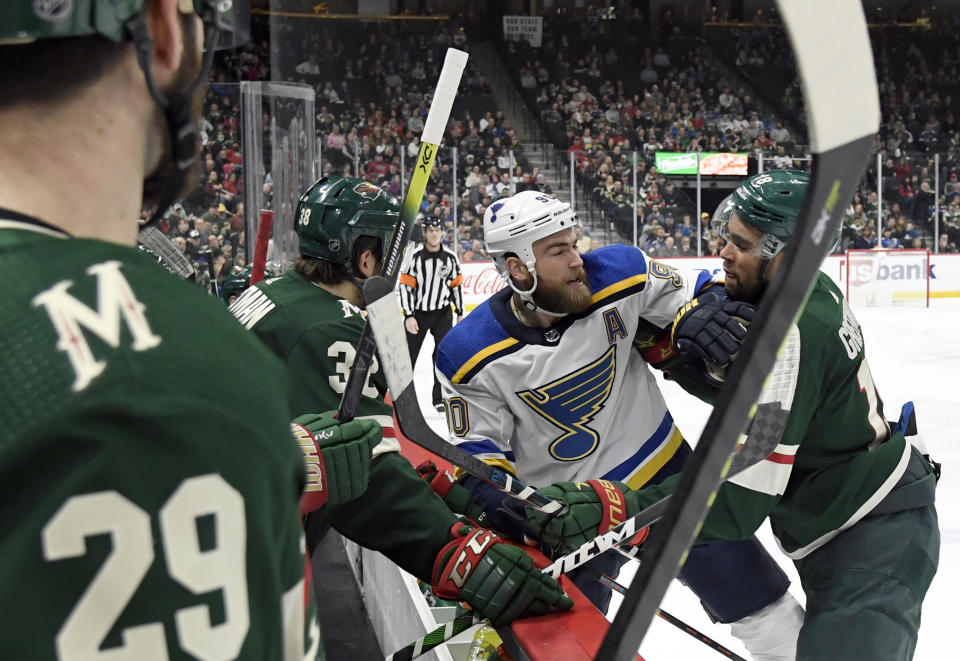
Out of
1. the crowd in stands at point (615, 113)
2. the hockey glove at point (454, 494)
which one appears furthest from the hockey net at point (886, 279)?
the hockey glove at point (454, 494)

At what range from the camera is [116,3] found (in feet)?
1.65

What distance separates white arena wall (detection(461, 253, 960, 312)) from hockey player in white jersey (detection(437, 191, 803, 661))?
8.03 meters

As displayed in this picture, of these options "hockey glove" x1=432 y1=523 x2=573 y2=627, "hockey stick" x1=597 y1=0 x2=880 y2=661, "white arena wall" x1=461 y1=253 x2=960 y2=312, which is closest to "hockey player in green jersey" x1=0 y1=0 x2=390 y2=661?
"hockey stick" x1=597 y1=0 x2=880 y2=661

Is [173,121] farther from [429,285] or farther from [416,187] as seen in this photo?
[429,285]

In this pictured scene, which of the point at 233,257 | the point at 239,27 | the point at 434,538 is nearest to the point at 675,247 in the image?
the point at 233,257

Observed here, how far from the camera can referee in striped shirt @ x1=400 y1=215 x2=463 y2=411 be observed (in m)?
6.54

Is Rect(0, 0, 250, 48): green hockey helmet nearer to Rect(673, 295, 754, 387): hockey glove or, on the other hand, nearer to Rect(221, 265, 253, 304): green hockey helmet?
Rect(673, 295, 754, 387): hockey glove

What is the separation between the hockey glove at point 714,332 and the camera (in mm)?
1836

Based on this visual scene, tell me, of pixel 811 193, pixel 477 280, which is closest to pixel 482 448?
pixel 811 193

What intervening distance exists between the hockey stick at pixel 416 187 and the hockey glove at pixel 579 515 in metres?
0.41

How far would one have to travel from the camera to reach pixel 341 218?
7.71 ft

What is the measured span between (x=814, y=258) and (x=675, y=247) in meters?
12.2

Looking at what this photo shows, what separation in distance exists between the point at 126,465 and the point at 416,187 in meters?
1.30

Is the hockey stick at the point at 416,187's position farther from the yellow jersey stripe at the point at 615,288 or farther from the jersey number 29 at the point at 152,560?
the jersey number 29 at the point at 152,560
